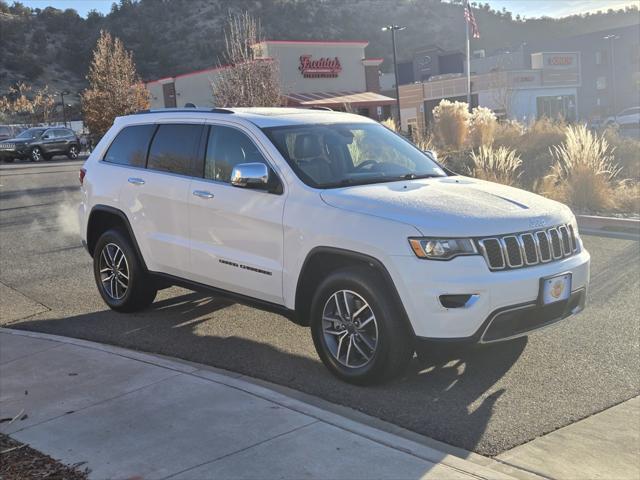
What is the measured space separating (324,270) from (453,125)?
16.3 meters

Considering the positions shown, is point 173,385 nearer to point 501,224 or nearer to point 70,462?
point 70,462

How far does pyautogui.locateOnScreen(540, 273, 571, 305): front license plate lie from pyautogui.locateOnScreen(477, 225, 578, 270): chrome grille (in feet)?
0.45

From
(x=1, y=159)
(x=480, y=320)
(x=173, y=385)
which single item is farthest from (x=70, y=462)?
(x=1, y=159)

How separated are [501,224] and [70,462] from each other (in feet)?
9.74

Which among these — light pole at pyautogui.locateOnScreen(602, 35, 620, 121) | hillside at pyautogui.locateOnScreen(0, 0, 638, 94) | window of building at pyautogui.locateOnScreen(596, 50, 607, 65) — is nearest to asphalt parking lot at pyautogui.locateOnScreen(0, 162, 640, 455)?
light pole at pyautogui.locateOnScreen(602, 35, 620, 121)

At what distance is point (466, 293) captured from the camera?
440 cm

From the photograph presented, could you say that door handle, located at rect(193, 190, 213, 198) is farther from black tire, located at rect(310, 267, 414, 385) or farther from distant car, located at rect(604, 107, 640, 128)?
distant car, located at rect(604, 107, 640, 128)

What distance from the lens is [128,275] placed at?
6.88m

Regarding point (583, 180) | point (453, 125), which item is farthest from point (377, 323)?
point (453, 125)

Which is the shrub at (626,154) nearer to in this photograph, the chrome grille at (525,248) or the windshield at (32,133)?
the chrome grille at (525,248)

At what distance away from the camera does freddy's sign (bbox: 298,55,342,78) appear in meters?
47.0

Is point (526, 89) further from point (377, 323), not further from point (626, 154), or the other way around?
point (377, 323)

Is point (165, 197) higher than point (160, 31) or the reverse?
the reverse

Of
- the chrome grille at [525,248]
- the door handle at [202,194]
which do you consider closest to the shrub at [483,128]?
the door handle at [202,194]
